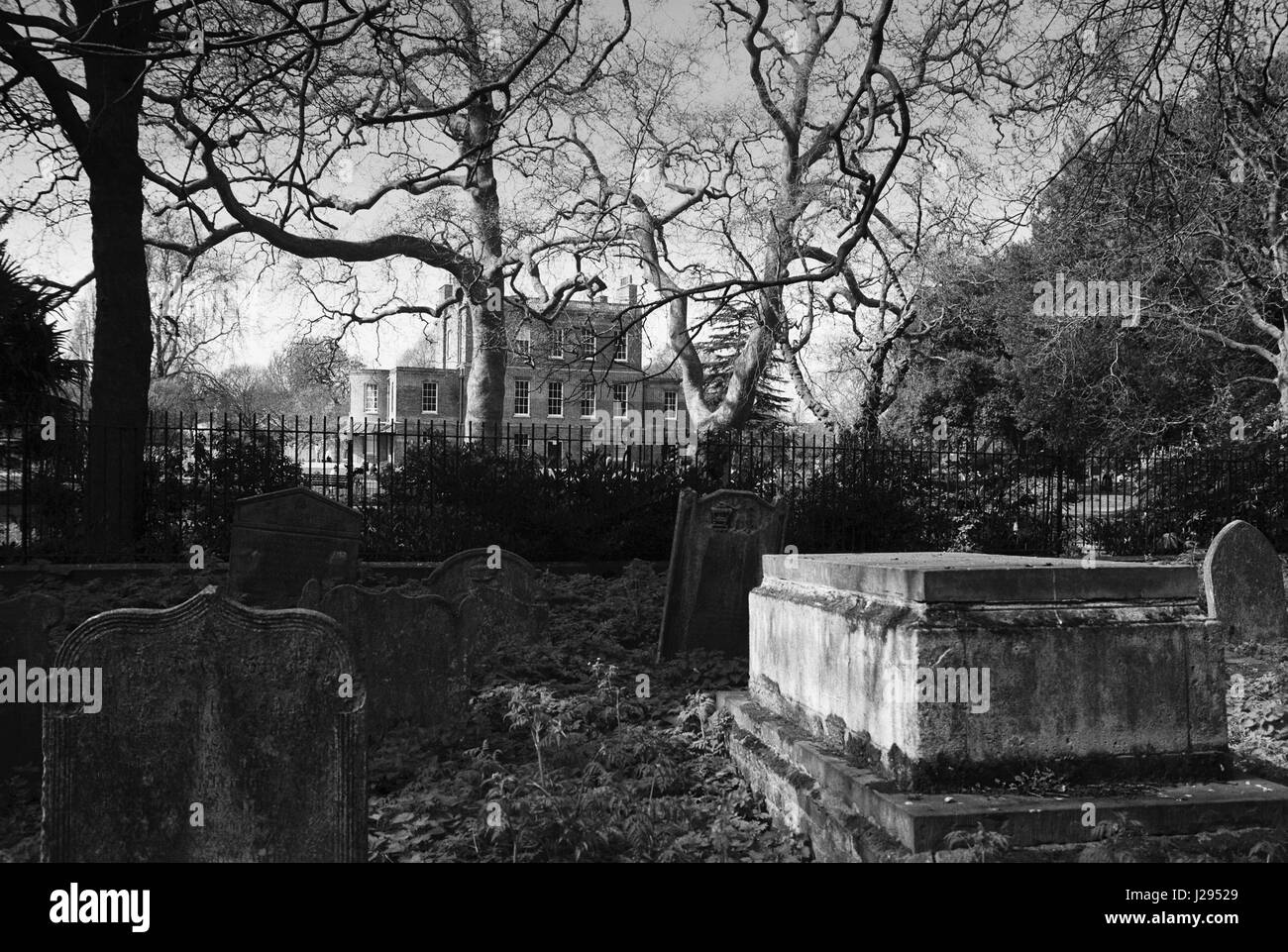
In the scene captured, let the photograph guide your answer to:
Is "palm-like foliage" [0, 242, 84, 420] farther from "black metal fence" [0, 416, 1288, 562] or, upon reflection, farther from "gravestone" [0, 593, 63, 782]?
"gravestone" [0, 593, 63, 782]

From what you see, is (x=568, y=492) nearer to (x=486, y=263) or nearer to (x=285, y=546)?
(x=285, y=546)

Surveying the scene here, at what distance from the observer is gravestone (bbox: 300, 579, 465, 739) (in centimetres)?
583

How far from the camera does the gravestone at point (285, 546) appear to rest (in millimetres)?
8562

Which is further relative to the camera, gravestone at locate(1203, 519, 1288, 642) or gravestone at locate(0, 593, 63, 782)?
gravestone at locate(1203, 519, 1288, 642)

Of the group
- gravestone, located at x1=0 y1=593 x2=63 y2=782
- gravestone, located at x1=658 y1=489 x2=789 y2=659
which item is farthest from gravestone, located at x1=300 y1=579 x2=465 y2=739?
gravestone, located at x1=658 y1=489 x2=789 y2=659

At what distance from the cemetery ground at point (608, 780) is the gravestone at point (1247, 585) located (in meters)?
0.47

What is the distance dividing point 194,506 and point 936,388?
2556 centimetres

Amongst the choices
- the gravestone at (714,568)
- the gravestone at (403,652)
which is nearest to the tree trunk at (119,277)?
the gravestone at (403,652)

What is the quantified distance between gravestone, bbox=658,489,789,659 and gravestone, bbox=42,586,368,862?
14.9 ft

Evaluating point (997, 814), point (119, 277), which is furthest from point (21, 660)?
point (119, 277)

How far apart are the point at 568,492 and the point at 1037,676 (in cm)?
997

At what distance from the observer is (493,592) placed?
7.71 metres

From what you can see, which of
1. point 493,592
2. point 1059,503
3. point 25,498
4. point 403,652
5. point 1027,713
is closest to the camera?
point 1027,713

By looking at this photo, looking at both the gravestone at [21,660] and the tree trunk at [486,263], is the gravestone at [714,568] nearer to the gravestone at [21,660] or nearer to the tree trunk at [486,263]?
the gravestone at [21,660]
